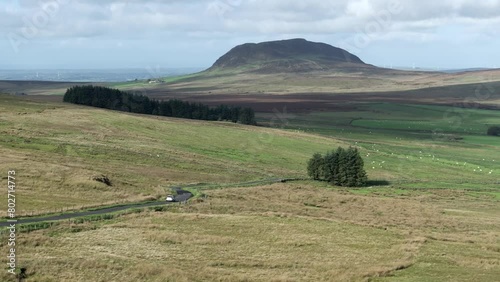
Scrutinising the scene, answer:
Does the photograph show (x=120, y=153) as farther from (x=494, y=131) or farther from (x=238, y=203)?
(x=494, y=131)

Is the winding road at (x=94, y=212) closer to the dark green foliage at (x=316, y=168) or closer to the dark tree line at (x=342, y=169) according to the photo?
the dark green foliage at (x=316, y=168)

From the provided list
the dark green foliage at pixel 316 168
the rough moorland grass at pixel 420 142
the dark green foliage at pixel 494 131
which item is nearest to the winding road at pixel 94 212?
the dark green foliage at pixel 316 168

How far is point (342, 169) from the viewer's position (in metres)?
83.2

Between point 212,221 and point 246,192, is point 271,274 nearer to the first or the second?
point 212,221

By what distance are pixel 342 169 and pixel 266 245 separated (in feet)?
144

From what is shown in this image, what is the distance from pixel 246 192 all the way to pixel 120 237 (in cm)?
2876

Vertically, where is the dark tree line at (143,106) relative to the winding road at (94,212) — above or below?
above

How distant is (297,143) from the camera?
378ft

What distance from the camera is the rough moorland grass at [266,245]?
33750 mm

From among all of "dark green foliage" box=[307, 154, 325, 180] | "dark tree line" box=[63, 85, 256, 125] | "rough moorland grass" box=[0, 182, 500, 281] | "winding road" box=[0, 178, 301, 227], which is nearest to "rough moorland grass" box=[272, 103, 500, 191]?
"dark green foliage" box=[307, 154, 325, 180]

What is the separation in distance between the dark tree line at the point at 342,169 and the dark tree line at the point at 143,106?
66.8 m

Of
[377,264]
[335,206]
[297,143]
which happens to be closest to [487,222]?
[335,206]

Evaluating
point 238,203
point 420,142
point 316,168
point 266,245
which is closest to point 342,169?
point 316,168

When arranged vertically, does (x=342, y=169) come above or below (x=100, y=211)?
below
